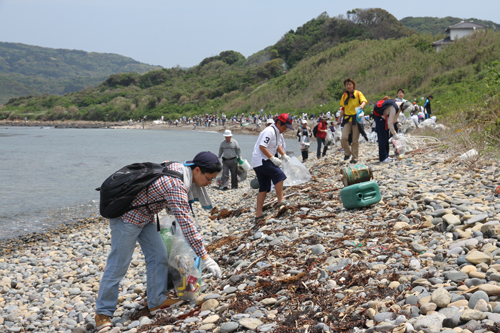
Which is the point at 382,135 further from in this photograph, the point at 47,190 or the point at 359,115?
the point at 47,190

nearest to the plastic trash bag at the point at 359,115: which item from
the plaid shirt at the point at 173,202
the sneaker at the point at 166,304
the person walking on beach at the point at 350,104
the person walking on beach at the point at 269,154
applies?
the person walking on beach at the point at 350,104

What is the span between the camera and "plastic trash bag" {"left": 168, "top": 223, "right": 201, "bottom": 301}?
3.83 m

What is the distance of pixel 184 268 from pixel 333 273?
139 cm

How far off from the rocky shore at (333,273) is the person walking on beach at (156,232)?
0.25m

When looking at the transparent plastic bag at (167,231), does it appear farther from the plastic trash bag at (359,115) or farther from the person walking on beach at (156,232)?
the plastic trash bag at (359,115)

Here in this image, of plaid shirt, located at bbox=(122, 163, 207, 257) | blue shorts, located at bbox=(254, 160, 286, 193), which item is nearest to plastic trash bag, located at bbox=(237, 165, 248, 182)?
blue shorts, located at bbox=(254, 160, 286, 193)

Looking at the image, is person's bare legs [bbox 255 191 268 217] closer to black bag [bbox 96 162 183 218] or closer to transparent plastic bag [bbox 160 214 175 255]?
transparent plastic bag [bbox 160 214 175 255]

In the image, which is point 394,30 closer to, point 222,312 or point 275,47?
point 275,47

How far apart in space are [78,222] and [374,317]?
30.3 feet

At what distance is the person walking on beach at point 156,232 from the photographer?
339 centimetres

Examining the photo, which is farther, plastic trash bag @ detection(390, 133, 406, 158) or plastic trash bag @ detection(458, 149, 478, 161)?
plastic trash bag @ detection(390, 133, 406, 158)

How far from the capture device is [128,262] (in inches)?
144

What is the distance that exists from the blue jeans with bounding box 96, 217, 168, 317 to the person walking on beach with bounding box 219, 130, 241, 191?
691 cm

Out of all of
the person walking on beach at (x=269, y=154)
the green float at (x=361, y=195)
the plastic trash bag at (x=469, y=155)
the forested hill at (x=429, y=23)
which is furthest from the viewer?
the forested hill at (x=429, y=23)
